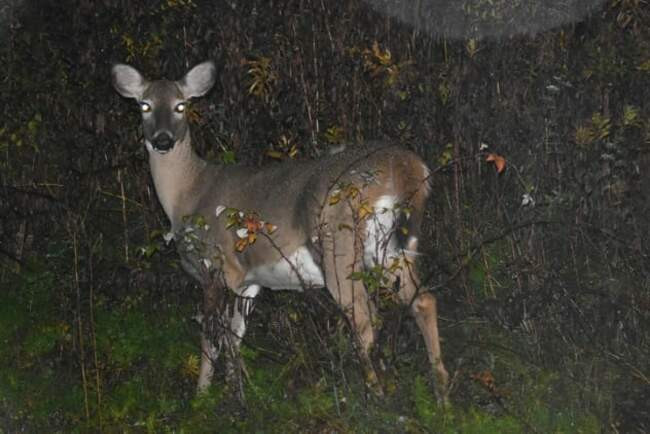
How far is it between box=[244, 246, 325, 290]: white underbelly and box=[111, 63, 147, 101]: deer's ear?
1538mm

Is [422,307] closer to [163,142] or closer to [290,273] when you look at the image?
[290,273]

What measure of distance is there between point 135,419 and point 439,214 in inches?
120

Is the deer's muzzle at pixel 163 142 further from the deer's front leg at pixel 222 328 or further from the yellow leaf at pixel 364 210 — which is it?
the yellow leaf at pixel 364 210

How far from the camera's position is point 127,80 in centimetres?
789

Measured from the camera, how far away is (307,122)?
8227 mm

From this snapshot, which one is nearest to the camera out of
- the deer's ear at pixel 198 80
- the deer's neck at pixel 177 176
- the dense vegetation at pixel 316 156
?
the dense vegetation at pixel 316 156

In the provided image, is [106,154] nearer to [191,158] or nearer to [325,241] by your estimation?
[191,158]

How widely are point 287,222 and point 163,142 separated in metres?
0.92

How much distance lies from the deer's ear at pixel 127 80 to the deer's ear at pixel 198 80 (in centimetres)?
26

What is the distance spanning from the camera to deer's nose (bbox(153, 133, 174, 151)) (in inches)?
285

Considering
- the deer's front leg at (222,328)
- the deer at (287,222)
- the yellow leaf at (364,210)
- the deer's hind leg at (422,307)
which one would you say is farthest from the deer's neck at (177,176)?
the yellow leaf at (364,210)

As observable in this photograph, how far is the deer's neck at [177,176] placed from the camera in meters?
7.63

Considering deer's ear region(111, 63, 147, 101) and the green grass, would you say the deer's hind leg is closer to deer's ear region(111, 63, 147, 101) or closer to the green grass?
the green grass

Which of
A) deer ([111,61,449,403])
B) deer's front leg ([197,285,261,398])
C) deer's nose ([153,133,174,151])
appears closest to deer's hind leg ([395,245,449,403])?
deer ([111,61,449,403])
